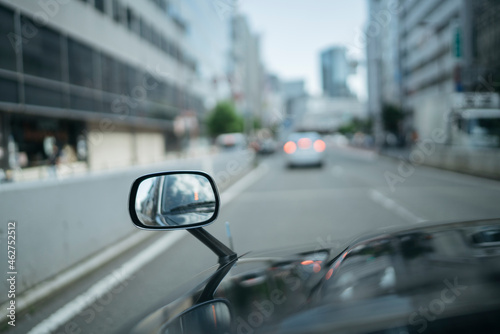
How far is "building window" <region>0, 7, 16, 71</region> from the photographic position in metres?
18.3

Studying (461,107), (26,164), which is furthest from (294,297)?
(26,164)

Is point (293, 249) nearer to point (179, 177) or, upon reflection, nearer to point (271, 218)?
point (179, 177)

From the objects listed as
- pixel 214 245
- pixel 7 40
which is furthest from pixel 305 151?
pixel 214 245

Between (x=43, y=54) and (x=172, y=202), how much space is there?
22.0 m

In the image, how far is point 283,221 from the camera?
8.44 meters

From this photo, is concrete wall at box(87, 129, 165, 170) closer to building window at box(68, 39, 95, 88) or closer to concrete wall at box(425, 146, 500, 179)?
building window at box(68, 39, 95, 88)

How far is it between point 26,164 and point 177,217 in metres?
21.2

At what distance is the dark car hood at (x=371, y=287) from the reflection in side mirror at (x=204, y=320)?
23 mm

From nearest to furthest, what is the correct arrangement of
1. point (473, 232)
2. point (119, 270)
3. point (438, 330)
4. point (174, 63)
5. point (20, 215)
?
point (438, 330) < point (473, 232) < point (20, 215) < point (119, 270) < point (174, 63)

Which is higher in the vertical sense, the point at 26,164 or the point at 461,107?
the point at 461,107

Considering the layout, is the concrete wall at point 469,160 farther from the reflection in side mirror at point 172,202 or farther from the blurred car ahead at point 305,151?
the reflection in side mirror at point 172,202

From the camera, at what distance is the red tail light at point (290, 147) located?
23312mm

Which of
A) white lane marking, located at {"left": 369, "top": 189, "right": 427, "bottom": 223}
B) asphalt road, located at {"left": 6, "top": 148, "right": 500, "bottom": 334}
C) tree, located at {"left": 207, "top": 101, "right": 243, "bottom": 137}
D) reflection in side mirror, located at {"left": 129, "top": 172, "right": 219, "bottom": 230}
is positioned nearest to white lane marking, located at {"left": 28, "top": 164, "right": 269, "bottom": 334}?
asphalt road, located at {"left": 6, "top": 148, "right": 500, "bottom": 334}

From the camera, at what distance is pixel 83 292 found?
4.52 meters
